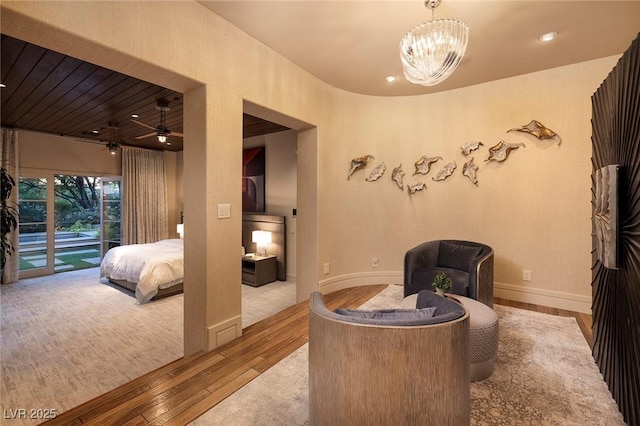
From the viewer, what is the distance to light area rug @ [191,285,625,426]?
1.75 m

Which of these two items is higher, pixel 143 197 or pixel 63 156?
pixel 63 156

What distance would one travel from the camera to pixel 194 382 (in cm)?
209

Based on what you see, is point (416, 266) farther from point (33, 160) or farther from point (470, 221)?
point (33, 160)

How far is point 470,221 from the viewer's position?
13.3 feet

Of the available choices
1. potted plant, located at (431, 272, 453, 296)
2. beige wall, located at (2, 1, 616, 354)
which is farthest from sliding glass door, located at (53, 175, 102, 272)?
potted plant, located at (431, 272, 453, 296)

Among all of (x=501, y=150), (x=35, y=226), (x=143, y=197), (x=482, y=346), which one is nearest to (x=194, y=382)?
(x=482, y=346)

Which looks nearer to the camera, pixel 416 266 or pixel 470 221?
pixel 416 266

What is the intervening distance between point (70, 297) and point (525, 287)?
6.72 m

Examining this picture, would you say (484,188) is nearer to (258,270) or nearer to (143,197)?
(258,270)

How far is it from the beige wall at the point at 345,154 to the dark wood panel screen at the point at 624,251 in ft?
5.03

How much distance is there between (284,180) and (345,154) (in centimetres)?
171

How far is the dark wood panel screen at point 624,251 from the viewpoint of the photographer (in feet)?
5.24

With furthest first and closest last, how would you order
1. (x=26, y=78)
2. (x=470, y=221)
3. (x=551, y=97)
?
(x=470, y=221) → (x=551, y=97) → (x=26, y=78)

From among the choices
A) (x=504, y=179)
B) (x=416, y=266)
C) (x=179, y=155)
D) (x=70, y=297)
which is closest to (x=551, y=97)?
(x=504, y=179)
